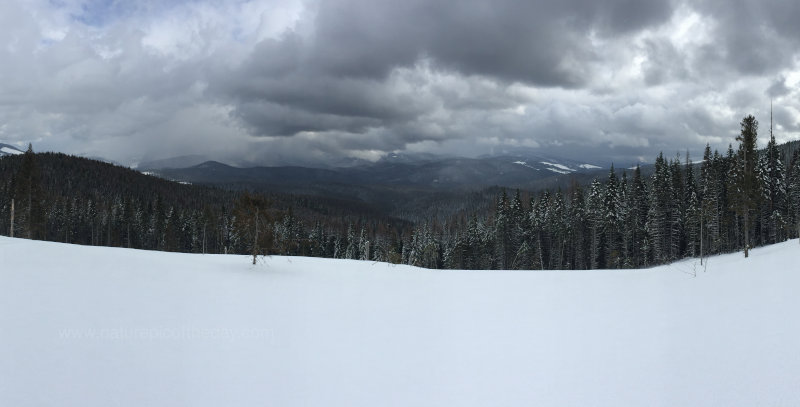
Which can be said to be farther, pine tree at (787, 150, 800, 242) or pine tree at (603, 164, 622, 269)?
pine tree at (603, 164, 622, 269)

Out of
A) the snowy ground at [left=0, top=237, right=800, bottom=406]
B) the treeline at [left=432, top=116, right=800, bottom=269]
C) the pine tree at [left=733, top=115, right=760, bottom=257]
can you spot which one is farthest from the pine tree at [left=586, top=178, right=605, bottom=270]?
the snowy ground at [left=0, top=237, right=800, bottom=406]

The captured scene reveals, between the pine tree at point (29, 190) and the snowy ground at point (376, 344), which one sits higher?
the pine tree at point (29, 190)

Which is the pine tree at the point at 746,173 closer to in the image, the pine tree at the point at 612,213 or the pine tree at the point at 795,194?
the pine tree at the point at 612,213

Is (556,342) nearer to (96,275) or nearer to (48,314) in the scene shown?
(48,314)

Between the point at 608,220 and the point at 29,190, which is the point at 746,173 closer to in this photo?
the point at 608,220

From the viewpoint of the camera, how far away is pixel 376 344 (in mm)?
10148

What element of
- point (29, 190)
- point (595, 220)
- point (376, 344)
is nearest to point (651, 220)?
point (595, 220)

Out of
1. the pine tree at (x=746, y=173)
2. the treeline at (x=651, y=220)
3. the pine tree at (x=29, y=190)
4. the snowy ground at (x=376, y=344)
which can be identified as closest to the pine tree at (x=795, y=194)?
the treeline at (x=651, y=220)

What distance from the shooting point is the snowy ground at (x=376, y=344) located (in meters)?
6.81

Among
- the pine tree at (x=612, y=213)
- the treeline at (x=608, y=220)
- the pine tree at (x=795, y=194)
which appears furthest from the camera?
the pine tree at (x=612, y=213)

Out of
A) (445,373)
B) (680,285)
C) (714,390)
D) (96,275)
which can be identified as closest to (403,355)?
(445,373)

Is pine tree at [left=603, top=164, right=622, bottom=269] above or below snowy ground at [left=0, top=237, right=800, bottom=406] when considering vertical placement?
above

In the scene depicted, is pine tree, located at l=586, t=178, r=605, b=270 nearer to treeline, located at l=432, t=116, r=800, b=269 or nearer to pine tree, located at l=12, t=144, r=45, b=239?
treeline, located at l=432, t=116, r=800, b=269

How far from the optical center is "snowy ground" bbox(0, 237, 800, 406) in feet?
22.4
